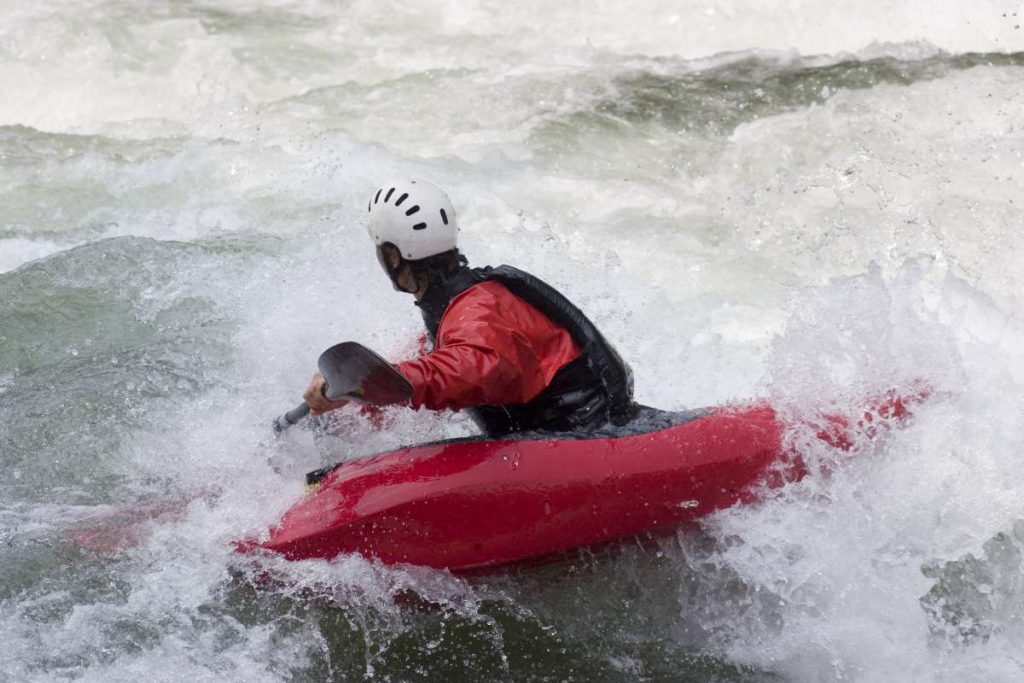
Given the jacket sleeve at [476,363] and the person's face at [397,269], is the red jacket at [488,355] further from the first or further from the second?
the person's face at [397,269]

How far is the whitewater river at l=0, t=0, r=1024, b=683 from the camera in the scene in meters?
3.70

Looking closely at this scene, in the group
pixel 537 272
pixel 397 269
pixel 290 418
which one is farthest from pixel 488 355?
pixel 537 272

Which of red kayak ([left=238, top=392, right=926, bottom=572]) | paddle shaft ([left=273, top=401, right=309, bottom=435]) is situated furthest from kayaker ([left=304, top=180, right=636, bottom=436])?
paddle shaft ([left=273, top=401, right=309, bottom=435])

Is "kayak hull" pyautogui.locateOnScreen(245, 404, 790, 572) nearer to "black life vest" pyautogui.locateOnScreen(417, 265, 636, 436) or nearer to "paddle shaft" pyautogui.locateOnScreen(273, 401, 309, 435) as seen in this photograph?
"black life vest" pyautogui.locateOnScreen(417, 265, 636, 436)

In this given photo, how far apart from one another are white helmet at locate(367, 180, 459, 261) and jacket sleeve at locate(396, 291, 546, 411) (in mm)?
214

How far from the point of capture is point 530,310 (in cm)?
349

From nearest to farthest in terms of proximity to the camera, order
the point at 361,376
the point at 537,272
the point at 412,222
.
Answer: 1. the point at 361,376
2. the point at 412,222
3. the point at 537,272

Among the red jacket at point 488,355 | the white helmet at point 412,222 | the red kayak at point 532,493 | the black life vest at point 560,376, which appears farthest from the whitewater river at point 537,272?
the white helmet at point 412,222

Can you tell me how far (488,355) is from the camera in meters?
3.27

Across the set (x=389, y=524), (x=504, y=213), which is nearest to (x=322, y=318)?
(x=504, y=213)

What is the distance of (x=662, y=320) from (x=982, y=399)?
1.84 meters

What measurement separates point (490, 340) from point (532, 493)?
22.6 inches

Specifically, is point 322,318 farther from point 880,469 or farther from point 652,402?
point 880,469

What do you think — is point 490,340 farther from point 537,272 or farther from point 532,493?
point 537,272
